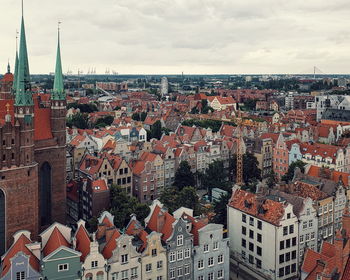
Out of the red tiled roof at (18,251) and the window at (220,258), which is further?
the window at (220,258)

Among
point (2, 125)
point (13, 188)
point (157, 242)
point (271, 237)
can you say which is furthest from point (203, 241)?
point (2, 125)

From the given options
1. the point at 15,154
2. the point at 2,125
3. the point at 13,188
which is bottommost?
the point at 13,188

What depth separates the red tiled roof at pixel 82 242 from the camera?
45.9m

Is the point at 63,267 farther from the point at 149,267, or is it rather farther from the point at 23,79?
the point at 23,79

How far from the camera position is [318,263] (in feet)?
135

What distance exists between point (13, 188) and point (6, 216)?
374 cm

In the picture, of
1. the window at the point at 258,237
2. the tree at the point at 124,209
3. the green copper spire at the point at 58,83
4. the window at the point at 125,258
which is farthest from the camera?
the green copper spire at the point at 58,83

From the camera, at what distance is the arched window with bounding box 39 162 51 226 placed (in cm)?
6712

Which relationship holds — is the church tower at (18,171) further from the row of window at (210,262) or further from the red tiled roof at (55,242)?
the row of window at (210,262)

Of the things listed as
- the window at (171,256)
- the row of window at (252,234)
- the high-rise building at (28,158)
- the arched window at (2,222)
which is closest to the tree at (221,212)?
the row of window at (252,234)

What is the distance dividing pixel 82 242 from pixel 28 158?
17.1 m

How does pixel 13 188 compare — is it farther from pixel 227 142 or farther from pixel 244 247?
pixel 227 142

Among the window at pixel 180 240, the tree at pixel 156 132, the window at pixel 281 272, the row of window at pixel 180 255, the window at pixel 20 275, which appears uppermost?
the tree at pixel 156 132

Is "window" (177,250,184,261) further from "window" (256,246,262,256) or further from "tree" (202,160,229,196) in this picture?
"tree" (202,160,229,196)
